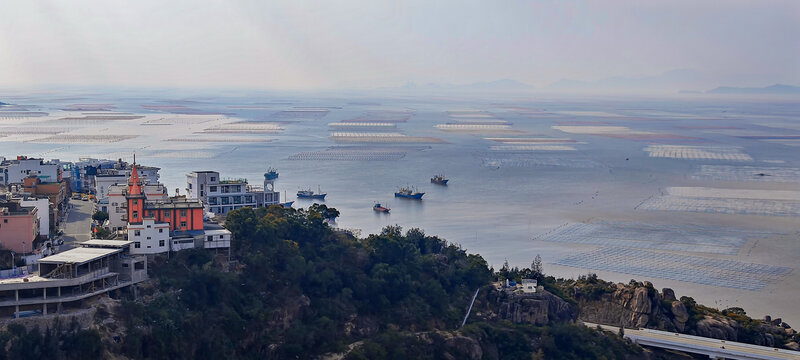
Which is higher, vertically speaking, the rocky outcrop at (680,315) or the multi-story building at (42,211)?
the multi-story building at (42,211)

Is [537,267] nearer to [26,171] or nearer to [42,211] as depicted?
[42,211]

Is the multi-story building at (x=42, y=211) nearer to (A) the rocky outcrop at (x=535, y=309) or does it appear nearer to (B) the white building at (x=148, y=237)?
(B) the white building at (x=148, y=237)

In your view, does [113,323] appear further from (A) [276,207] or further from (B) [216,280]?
(A) [276,207]

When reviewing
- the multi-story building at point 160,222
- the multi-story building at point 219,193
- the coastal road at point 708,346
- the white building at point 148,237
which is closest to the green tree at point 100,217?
the multi-story building at point 160,222

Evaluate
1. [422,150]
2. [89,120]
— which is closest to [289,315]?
[422,150]

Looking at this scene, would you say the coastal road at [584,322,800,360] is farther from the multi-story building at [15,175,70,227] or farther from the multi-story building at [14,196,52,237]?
the multi-story building at [15,175,70,227]

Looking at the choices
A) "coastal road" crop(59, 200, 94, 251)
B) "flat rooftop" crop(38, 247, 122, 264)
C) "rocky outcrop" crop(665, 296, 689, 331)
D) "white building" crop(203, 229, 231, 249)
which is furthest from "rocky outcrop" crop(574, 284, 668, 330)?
"coastal road" crop(59, 200, 94, 251)
